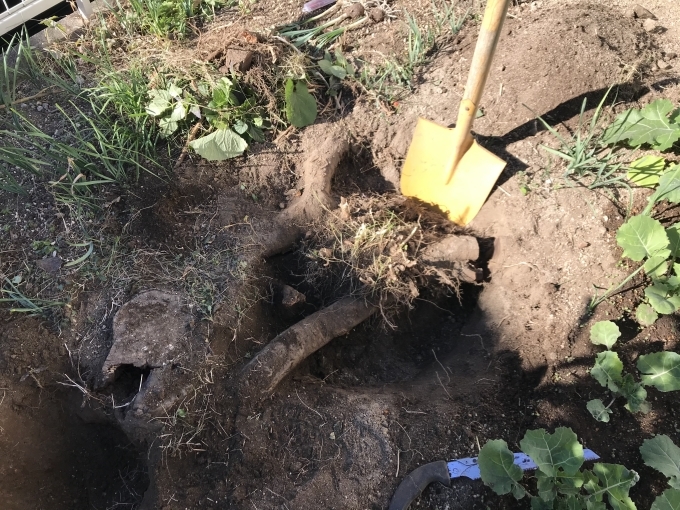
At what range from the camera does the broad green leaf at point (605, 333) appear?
75.4 inches

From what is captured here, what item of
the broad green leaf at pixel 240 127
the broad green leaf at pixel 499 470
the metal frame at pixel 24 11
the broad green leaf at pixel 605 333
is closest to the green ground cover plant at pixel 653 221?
the broad green leaf at pixel 605 333

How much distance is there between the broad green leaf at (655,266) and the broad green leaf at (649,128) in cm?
54

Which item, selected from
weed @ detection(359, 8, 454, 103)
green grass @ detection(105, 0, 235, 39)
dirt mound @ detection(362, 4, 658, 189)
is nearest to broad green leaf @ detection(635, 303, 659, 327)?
dirt mound @ detection(362, 4, 658, 189)

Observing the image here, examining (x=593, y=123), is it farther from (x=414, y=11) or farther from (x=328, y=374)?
(x=328, y=374)

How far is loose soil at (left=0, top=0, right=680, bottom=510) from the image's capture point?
190cm

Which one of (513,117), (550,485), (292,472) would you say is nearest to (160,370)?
(292,472)

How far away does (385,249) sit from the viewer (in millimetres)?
2293

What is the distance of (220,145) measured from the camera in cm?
244

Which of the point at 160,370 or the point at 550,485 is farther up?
the point at 160,370

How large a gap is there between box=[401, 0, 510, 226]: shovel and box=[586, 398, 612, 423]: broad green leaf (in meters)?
0.95

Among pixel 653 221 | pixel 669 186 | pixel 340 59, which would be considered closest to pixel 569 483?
pixel 653 221

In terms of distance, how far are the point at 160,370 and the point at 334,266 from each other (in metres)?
0.84

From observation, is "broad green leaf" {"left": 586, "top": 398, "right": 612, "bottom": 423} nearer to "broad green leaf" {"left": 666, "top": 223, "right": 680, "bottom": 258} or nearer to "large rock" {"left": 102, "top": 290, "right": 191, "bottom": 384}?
"broad green leaf" {"left": 666, "top": 223, "right": 680, "bottom": 258}

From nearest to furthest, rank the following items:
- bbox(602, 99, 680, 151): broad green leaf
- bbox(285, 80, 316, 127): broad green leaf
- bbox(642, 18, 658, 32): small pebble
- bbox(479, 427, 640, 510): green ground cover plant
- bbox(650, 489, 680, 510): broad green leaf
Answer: bbox(650, 489, 680, 510): broad green leaf
bbox(479, 427, 640, 510): green ground cover plant
bbox(602, 99, 680, 151): broad green leaf
bbox(285, 80, 316, 127): broad green leaf
bbox(642, 18, 658, 32): small pebble
